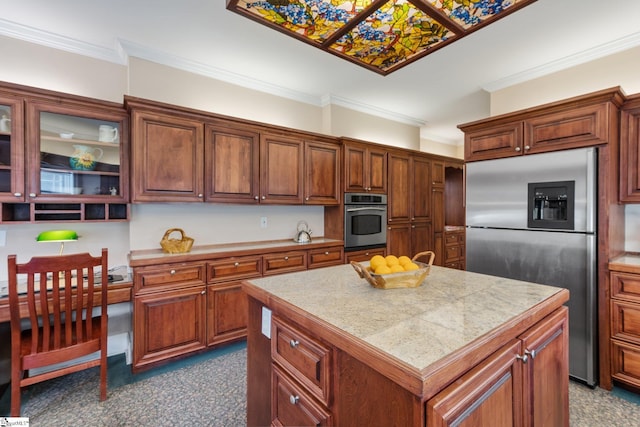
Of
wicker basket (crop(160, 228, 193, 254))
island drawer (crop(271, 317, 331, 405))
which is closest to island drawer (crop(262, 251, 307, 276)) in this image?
wicker basket (crop(160, 228, 193, 254))

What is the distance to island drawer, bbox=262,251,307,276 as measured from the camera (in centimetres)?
301

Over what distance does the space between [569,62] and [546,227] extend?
1756mm

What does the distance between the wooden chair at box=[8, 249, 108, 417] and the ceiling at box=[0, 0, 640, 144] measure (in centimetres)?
188

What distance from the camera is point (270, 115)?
141 inches

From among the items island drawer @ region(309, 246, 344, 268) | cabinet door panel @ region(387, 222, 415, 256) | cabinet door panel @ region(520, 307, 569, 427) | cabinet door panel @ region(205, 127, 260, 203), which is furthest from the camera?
cabinet door panel @ region(387, 222, 415, 256)

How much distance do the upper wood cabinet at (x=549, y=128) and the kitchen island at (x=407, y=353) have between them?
5.07 feet

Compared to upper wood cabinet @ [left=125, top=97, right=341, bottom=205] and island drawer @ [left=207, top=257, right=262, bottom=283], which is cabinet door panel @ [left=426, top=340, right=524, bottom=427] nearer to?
island drawer @ [left=207, top=257, right=262, bottom=283]

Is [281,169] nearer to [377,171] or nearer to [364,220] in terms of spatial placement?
[364,220]

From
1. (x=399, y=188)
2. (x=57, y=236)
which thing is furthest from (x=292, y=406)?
(x=399, y=188)

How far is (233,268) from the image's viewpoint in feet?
9.13

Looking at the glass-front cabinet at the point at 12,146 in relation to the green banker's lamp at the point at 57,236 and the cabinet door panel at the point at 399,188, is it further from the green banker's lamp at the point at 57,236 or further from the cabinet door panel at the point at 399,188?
the cabinet door panel at the point at 399,188

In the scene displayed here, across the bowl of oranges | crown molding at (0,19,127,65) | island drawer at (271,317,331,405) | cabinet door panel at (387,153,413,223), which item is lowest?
island drawer at (271,317,331,405)

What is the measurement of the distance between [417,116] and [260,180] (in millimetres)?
3027

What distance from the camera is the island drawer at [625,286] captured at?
206 centimetres
